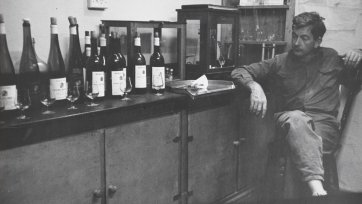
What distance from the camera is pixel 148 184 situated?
66.9 inches

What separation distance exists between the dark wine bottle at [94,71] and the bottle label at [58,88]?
0.11 metres

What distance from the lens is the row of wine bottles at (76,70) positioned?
143 cm

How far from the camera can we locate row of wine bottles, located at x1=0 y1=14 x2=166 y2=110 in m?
1.43

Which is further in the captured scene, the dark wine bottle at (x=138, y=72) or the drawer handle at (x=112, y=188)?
the dark wine bottle at (x=138, y=72)

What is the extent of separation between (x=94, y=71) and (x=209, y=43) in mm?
838

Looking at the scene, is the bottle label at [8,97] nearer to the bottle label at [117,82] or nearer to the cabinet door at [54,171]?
the cabinet door at [54,171]

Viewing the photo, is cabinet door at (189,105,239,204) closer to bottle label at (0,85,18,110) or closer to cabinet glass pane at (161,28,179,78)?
cabinet glass pane at (161,28,179,78)

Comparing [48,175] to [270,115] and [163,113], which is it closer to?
[163,113]

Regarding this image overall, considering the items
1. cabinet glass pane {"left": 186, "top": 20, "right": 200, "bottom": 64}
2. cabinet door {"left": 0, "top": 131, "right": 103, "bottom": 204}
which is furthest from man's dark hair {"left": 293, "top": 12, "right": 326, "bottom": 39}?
cabinet door {"left": 0, "top": 131, "right": 103, "bottom": 204}

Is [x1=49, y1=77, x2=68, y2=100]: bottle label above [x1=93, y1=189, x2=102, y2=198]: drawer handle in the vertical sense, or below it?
above

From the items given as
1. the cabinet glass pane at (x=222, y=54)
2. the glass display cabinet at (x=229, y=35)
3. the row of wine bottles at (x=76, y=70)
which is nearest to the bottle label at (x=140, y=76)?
the row of wine bottles at (x=76, y=70)

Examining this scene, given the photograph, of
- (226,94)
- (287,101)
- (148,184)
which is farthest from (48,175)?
(287,101)

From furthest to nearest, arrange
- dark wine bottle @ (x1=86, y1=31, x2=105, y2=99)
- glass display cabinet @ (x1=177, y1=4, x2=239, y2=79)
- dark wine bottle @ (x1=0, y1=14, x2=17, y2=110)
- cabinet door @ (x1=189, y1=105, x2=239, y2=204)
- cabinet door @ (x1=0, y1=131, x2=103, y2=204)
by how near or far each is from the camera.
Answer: glass display cabinet @ (x1=177, y1=4, x2=239, y2=79), cabinet door @ (x1=189, y1=105, x2=239, y2=204), dark wine bottle @ (x1=86, y1=31, x2=105, y2=99), dark wine bottle @ (x1=0, y1=14, x2=17, y2=110), cabinet door @ (x1=0, y1=131, x2=103, y2=204)

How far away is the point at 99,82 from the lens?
1580mm
